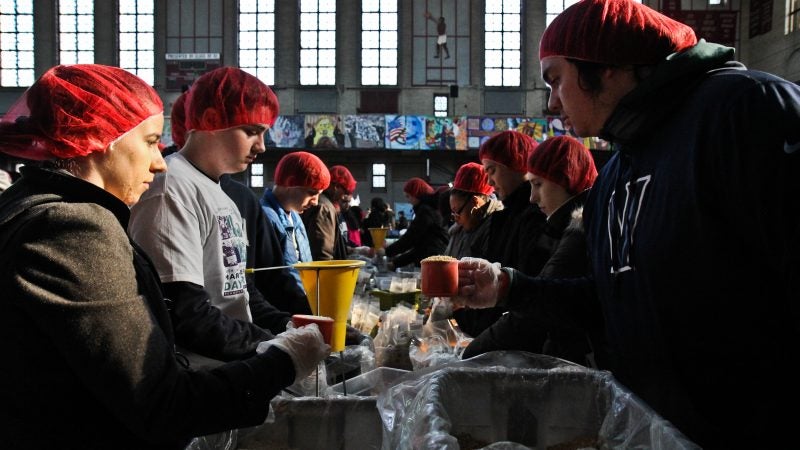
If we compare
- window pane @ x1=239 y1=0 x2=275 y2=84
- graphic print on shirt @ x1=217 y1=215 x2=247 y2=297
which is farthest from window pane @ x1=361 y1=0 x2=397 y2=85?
graphic print on shirt @ x1=217 y1=215 x2=247 y2=297

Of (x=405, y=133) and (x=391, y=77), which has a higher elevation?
(x=391, y=77)

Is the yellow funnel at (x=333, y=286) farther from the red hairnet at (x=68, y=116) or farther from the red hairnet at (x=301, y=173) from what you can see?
the red hairnet at (x=301, y=173)

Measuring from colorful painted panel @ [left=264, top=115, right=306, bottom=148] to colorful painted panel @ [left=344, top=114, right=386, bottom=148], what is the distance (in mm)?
1619

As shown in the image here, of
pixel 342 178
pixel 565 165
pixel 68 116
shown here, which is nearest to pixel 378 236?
pixel 342 178

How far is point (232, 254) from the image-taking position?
195cm

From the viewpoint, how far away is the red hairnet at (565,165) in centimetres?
263

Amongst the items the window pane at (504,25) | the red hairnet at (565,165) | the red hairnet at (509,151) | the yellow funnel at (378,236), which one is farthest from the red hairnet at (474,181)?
the window pane at (504,25)

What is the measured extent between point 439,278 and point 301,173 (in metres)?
2.70

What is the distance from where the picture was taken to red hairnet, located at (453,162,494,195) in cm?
406

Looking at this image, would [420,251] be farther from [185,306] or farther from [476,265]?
[185,306]

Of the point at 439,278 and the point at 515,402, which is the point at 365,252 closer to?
the point at 439,278

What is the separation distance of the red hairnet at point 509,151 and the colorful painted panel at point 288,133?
757 inches

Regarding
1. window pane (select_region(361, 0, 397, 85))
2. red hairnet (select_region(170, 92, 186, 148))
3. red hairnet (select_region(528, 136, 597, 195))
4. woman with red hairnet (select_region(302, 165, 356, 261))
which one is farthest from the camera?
window pane (select_region(361, 0, 397, 85))

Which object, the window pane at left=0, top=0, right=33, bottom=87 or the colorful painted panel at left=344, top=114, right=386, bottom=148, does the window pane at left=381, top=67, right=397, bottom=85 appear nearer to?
the colorful painted panel at left=344, top=114, right=386, bottom=148
